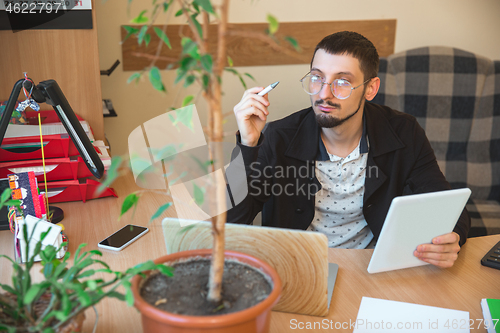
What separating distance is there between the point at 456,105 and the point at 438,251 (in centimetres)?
146

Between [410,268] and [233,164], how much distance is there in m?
0.62

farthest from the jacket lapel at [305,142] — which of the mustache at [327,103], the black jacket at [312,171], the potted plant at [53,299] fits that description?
the potted plant at [53,299]

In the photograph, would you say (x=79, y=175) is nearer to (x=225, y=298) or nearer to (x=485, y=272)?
(x=225, y=298)

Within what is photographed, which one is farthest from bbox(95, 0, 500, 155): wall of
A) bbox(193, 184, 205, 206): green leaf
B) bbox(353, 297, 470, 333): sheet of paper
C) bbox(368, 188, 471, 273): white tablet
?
bbox(193, 184, 205, 206): green leaf

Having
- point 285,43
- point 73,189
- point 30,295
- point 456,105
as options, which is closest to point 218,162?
point 30,295

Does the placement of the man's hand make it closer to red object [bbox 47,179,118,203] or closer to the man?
the man

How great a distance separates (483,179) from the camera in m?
2.28

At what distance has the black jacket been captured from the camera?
1.53 m

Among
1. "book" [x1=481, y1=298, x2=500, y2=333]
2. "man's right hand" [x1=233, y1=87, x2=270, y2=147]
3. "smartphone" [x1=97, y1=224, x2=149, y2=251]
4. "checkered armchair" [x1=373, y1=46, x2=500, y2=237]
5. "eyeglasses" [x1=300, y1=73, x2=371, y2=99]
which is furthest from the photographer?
"checkered armchair" [x1=373, y1=46, x2=500, y2=237]

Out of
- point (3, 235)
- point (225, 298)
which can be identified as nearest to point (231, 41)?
point (3, 235)

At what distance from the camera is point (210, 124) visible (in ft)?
1.97

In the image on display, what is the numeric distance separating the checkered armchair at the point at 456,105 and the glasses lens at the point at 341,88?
0.72 m

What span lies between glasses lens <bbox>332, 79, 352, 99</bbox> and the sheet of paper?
0.81m

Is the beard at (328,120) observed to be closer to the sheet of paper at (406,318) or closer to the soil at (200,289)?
the sheet of paper at (406,318)
